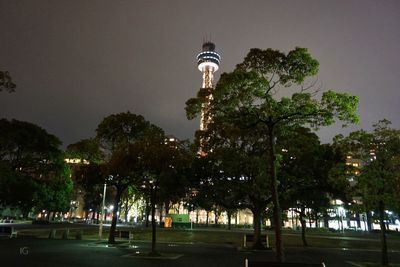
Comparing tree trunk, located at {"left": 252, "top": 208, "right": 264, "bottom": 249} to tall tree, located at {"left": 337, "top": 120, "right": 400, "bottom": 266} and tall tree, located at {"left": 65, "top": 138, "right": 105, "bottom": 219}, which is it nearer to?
tall tree, located at {"left": 337, "top": 120, "right": 400, "bottom": 266}

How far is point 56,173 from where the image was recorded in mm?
43875

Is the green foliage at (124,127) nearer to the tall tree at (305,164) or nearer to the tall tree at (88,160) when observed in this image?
the tall tree at (88,160)

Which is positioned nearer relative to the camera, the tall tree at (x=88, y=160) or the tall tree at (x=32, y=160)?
the tall tree at (x=88, y=160)

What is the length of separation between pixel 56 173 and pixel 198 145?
2349cm

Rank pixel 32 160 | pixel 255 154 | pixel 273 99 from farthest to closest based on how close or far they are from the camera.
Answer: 1. pixel 32 160
2. pixel 255 154
3. pixel 273 99

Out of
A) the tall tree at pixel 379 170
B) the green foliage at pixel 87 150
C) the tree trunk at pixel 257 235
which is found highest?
the green foliage at pixel 87 150

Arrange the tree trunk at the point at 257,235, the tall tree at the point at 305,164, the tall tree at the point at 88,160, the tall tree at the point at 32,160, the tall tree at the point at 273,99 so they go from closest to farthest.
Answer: the tall tree at the point at 273,99 → the tall tree at the point at 305,164 → the tree trunk at the point at 257,235 → the tall tree at the point at 88,160 → the tall tree at the point at 32,160

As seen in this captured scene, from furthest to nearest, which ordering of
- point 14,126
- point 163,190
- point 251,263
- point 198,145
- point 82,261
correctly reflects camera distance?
point 14,126 → point 198,145 → point 163,190 → point 82,261 → point 251,263

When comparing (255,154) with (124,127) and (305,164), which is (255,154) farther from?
(124,127)

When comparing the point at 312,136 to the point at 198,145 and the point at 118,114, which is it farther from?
the point at 118,114

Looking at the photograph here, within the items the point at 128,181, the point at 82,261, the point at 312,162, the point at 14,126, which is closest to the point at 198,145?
the point at 128,181

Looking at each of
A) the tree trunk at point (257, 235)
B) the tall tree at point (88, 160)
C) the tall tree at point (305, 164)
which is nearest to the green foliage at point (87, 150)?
the tall tree at point (88, 160)

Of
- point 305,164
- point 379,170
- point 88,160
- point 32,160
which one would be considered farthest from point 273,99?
point 32,160

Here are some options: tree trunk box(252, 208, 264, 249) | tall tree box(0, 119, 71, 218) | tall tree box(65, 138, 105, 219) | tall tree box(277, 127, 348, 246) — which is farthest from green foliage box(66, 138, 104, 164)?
tall tree box(277, 127, 348, 246)
